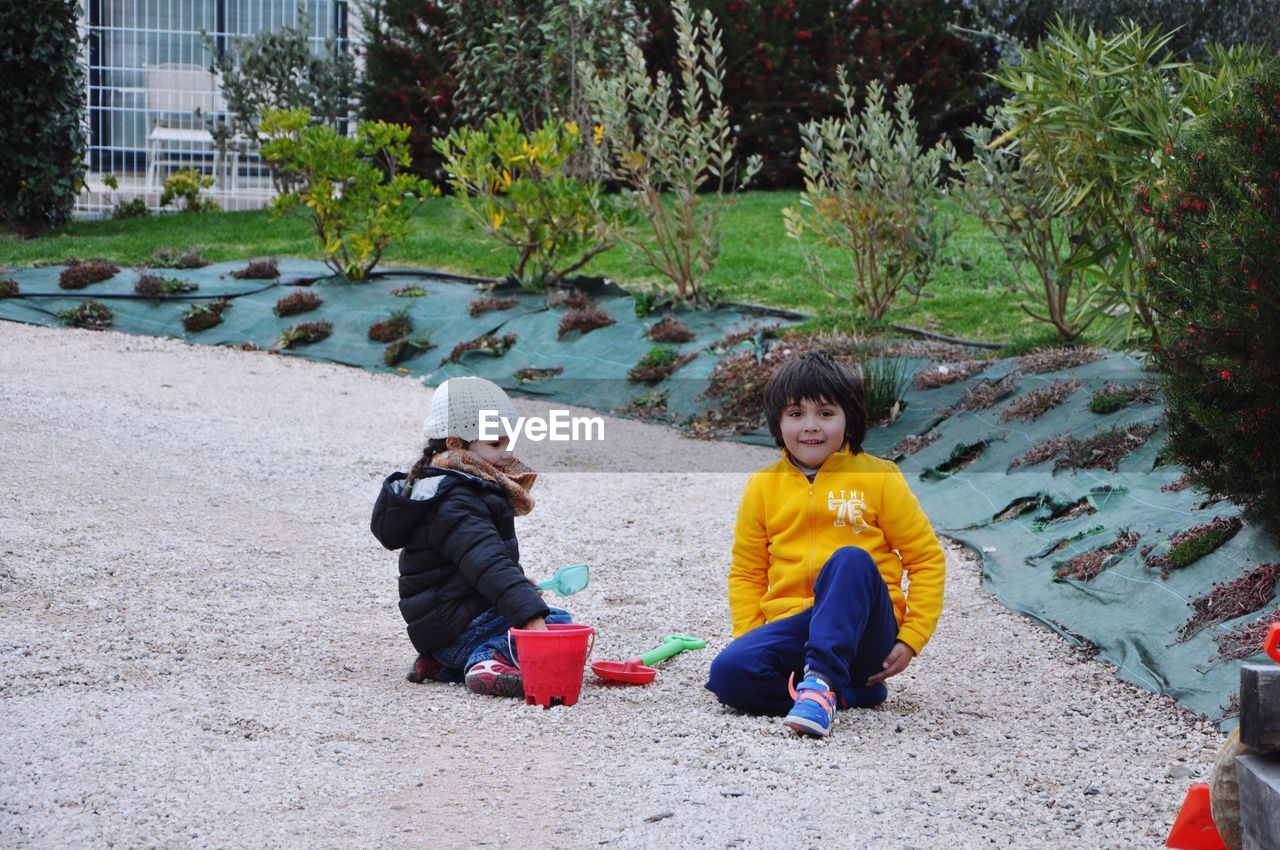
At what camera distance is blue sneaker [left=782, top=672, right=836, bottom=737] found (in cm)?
320

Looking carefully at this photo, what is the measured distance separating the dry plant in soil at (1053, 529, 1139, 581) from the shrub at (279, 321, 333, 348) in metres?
6.69

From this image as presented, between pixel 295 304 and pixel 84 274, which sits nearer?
pixel 295 304

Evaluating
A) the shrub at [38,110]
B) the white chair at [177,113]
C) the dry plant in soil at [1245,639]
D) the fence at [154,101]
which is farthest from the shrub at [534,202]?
the white chair at [177,113]

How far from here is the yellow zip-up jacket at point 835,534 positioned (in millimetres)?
3486

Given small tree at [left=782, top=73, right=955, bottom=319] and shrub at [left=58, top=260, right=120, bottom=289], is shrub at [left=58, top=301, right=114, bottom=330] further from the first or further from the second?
small tree at [left=782, top=73, right=955, bottom=319]

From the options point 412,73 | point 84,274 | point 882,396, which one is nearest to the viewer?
point 882,396

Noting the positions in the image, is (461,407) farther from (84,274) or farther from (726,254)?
(726,254)

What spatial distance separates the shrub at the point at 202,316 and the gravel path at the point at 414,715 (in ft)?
13.3

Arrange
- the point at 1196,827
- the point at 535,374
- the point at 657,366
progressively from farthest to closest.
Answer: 1. the point at 535,374
2. the point at 657,366
3. the point at 1196,827

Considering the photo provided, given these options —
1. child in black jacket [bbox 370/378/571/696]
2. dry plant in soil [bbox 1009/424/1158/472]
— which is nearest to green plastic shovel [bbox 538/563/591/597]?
child in black jacket [bbox 370/378/571/696]

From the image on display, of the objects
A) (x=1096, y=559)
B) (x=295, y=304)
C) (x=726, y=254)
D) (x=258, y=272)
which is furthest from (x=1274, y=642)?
(x=726, y=254)

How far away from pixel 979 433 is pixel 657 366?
2.66 m

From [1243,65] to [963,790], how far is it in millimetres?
4284

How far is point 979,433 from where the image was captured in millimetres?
6652
